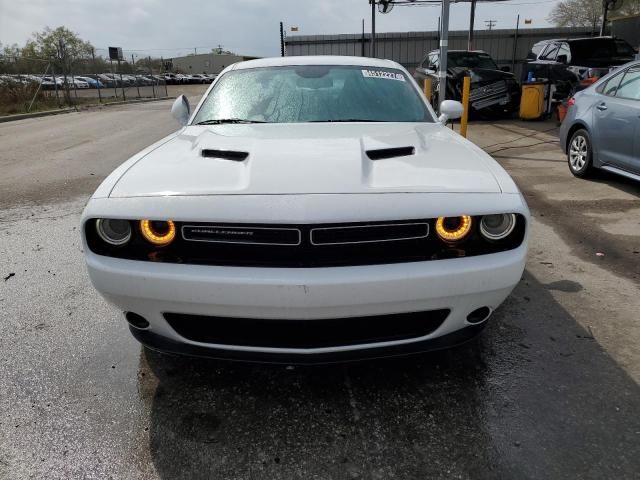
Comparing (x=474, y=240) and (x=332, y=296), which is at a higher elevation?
(x=474, y=240)

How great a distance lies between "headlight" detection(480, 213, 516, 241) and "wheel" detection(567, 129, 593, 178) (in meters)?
5.06

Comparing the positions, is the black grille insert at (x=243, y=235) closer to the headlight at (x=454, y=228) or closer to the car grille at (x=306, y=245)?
the car grille at (x=306, y=245)

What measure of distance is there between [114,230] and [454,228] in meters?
1.38

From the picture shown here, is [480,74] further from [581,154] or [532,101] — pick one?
[581,154]

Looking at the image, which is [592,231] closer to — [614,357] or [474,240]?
[614,357]

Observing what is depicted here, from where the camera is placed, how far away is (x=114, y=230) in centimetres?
211

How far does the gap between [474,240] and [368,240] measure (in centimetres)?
46

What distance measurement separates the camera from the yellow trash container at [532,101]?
12.4 m

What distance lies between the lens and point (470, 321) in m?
2.17

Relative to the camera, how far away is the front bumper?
1.91 metres

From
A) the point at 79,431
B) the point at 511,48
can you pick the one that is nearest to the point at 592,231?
the point at 79,431

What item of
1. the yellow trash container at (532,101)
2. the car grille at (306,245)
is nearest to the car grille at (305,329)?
the car grille at (306,245)

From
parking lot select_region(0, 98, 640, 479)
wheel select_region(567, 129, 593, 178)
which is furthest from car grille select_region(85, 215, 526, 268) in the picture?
wheel select_region(567, 129, 593, 178)

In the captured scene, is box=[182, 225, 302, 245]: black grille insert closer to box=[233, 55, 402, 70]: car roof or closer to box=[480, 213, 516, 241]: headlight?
box=[480, 213, 516, 241]: headlight
